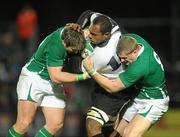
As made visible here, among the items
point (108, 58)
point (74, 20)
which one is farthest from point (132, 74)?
point (74, 20)

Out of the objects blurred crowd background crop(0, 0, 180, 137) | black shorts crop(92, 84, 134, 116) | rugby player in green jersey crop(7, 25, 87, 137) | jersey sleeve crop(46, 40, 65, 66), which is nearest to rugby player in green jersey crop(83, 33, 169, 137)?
black shorts crop(92, 84, 134, 116)

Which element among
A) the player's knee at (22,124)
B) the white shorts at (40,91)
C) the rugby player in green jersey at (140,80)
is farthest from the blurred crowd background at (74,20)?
the rugby player in green jersey at (140,80)

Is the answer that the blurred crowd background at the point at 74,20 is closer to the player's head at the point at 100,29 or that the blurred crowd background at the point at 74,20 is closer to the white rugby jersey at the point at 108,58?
the white rugby jersey at the point at 108,58

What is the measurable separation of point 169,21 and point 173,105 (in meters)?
4.37

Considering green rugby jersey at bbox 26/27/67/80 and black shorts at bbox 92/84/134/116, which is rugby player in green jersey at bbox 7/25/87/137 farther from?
black shorts at bbox 92/84/134/116

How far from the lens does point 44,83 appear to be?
13.9 meters

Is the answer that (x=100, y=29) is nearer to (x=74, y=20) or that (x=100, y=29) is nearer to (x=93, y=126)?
(x=93, y=126)

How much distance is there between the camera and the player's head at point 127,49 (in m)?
12.8

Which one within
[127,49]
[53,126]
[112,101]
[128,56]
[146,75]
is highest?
[127,49]

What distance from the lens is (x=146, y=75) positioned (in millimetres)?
12992

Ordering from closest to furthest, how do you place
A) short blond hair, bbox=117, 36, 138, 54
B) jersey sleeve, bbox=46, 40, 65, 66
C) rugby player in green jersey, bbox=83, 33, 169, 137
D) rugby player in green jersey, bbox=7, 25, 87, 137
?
short blond hair, bbox=117, 36, 138, 54, rugby player in green jersey, bbox=83, 33, 169, 137, jersey sleeve, bbox=46, 40, 65, 66, rugby player in green jersey, bbox=7, 25, 87, 137

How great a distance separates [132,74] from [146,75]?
225 millimetres

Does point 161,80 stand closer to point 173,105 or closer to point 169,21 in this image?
point 173,105

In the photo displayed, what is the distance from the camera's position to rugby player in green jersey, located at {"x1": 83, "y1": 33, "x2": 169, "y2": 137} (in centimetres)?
1288
